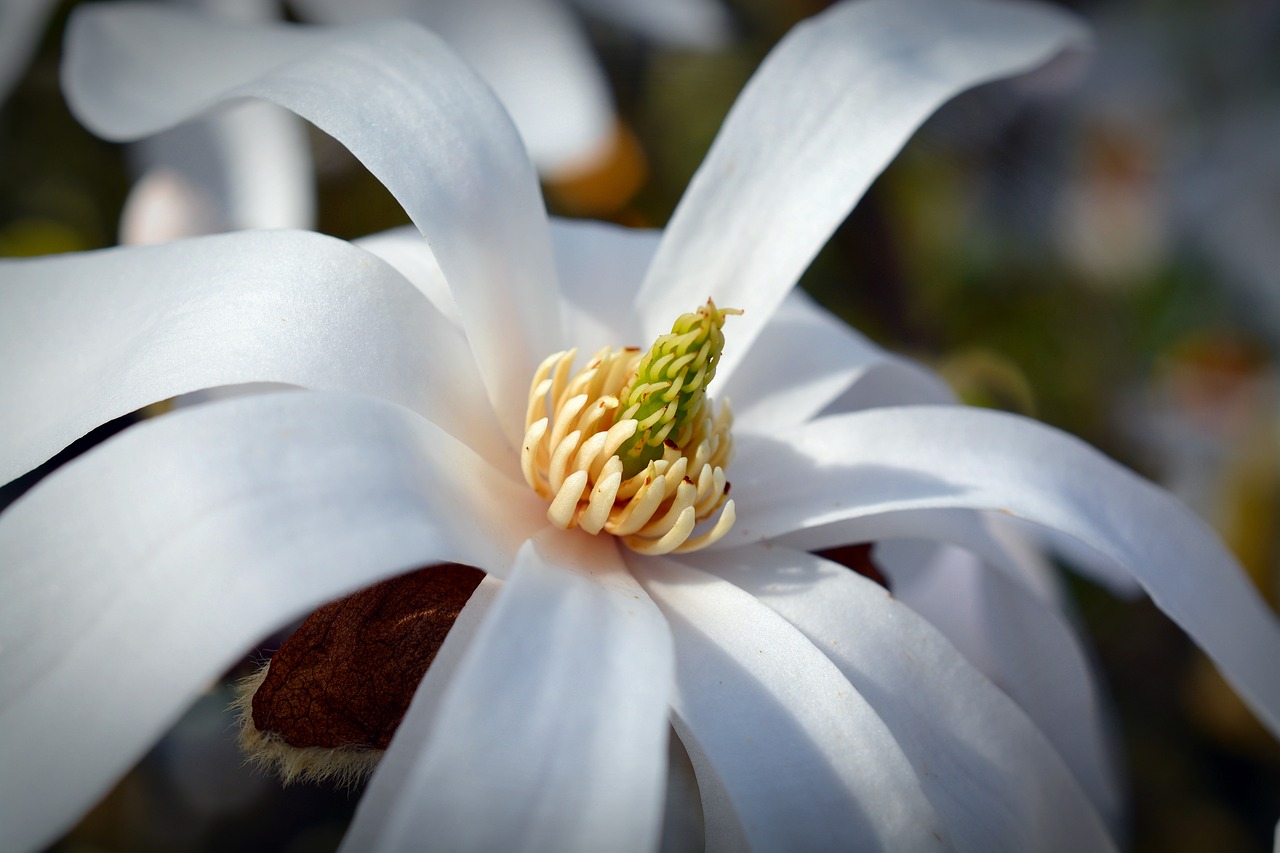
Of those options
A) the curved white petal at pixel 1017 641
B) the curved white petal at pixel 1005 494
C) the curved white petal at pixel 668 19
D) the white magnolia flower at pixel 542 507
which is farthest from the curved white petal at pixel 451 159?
the curved white petal at pixel 668 19

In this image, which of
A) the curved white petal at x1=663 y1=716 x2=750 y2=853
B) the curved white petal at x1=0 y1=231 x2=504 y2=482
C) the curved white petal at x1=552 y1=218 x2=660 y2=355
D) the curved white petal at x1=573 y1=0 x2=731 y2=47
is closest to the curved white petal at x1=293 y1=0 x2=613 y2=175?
the curved white petal at x1=573 y1=0 x2=731 y2=47

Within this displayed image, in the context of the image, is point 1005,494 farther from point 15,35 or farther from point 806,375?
point 15,35

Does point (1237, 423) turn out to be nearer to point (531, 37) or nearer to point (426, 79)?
point (531, 37)

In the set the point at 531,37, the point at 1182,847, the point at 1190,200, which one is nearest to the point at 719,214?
the point at 531,37

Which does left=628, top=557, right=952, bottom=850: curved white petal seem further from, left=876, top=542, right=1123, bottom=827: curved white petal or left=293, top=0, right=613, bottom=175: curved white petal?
left=293, top=0, right=613, bottom=175: curved white petal

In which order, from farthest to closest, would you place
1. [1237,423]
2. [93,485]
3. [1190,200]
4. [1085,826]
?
[1190,200] → [1237,423] → [1085,826] → [93,485]
